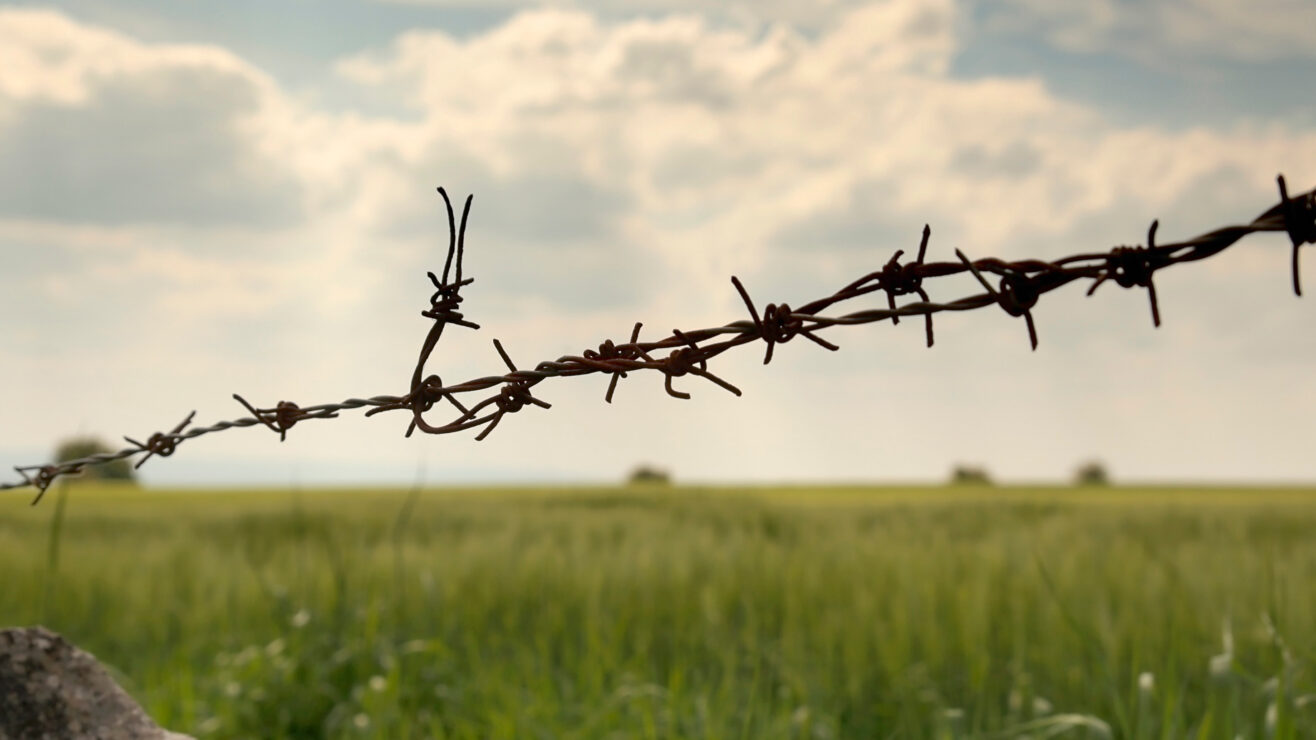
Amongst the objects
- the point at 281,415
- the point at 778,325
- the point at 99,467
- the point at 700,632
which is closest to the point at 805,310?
the point at 778,325

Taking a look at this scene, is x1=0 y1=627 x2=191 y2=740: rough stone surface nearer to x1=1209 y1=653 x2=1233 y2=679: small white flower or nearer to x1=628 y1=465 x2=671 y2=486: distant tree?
x1=1209 y1=653 x2=1233 y2=679: small white flower

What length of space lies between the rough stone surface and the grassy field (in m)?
1.52

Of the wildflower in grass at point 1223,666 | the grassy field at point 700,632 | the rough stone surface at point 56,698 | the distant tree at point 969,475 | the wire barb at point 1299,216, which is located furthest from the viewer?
the distant tree at point 969,475

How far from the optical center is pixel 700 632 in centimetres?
477

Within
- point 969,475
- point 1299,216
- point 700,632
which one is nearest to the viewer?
point 1299,216

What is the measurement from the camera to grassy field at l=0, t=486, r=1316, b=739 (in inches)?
138

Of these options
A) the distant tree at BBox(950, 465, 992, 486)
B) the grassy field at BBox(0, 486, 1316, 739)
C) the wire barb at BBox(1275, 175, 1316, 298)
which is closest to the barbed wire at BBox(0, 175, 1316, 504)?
the wire barb at BBox(1275, 175, 1316, 298)

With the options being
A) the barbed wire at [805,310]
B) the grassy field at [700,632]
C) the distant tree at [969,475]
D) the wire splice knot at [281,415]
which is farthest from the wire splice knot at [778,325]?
the distant tree at [969,475]

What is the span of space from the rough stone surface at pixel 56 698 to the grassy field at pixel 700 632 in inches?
59.7

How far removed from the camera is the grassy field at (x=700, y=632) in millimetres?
3512

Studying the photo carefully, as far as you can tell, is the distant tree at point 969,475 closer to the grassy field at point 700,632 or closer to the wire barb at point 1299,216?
the grassy field at point 700,632

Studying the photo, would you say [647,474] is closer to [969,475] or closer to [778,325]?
[969,475]

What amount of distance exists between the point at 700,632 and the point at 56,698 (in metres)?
3.19

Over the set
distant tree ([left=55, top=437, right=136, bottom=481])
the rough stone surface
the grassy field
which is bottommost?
the grassy field
